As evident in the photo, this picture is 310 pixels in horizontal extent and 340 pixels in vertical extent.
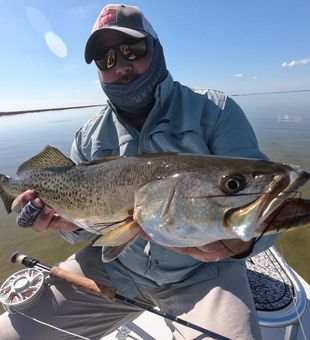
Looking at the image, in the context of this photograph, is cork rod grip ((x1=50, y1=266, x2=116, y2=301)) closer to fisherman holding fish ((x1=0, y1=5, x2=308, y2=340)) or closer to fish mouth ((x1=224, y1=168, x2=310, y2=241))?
fisherman holding fish ((x1=0, y1=5, x2=308, y2=340))

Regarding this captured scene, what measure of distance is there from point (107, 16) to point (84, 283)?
2.62 metres

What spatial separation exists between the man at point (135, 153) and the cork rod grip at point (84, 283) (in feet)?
0.42

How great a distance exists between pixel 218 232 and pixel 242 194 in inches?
9.8

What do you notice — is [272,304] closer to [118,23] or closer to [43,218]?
[43,218]

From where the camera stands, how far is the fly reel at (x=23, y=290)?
3146mm

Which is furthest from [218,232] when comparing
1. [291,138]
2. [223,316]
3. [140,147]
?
[291,138]

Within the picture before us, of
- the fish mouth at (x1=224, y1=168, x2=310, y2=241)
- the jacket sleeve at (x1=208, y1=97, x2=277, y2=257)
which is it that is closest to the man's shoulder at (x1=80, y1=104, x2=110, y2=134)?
the jacket sleeve at (x1=208, y1=97, x2=277, y2=257)

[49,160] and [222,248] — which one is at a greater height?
[49,160]

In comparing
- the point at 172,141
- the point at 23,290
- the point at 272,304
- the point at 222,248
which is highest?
the point at 172,141

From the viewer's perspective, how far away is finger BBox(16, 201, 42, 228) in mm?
3035

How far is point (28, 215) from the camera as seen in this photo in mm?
3033

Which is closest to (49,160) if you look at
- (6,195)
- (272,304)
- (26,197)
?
(26,197)

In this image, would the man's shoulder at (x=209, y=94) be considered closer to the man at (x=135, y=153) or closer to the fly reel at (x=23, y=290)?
the man at (x=135, y=153)

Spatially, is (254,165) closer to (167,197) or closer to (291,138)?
(167,197)
